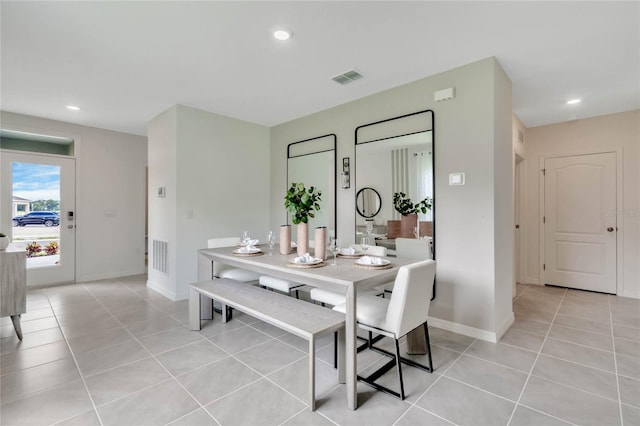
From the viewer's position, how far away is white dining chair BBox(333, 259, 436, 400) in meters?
1.91

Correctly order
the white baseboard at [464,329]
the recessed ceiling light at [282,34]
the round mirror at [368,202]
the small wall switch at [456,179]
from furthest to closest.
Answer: the round mirror at [368,202]
the small wall switch at [456,179]
the white baseboard at [464,329]
the recessed ceiling light at [282,34]

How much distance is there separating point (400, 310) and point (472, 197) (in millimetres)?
1565

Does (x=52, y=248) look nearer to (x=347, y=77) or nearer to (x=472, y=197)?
(x=347, y=77)

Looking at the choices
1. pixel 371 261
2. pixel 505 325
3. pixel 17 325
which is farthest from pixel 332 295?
pixel 17 325

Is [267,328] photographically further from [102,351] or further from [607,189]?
[607,189]

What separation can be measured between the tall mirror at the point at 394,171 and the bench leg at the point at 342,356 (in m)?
1.58

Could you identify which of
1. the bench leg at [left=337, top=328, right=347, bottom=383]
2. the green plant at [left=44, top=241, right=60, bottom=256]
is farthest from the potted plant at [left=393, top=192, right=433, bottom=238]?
the green plant at [left=44, top=241, right=60, bottom=256]

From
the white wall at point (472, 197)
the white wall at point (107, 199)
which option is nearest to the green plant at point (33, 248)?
the white wall at point (107, 199)

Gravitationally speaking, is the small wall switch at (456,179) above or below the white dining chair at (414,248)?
above

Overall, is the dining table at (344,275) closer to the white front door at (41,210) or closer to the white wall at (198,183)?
the white wall at (198,183)

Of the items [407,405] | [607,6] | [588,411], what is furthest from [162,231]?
[607,6]

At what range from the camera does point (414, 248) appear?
323 cm

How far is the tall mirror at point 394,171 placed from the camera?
3.23 m

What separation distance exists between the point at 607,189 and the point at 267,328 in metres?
5.02
